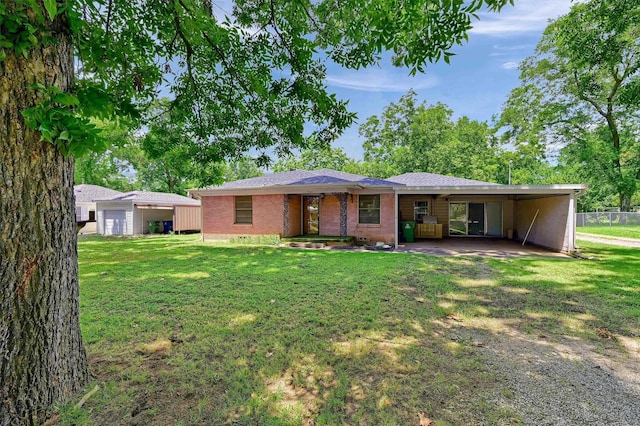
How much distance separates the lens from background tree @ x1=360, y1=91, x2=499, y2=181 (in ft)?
89.1

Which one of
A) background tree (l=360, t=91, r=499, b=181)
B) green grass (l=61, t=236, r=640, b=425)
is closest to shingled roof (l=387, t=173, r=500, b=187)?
green grass (l=61, t=236, r=640, b=425)

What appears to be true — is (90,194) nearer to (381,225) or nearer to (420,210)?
(381,225)

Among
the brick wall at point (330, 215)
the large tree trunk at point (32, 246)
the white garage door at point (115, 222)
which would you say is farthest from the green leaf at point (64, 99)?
the white garage door at point (115, 222)

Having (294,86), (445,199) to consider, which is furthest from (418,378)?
(445,199)

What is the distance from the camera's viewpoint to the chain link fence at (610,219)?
68.2 ft

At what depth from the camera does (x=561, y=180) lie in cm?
3102

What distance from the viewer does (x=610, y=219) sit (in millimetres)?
21906

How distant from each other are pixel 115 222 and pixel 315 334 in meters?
20.5

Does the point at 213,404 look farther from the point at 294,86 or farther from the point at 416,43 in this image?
the point at 294,86

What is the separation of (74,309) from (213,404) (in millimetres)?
1384

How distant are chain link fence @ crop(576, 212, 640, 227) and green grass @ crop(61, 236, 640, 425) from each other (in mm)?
19413

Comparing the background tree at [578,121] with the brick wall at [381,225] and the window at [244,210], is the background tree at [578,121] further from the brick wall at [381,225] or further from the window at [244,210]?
the window at [244,210]

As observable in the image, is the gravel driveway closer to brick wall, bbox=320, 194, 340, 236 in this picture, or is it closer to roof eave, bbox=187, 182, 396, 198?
roof eave, bbox=187, 182, 396, 198

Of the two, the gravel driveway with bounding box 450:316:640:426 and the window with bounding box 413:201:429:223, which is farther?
the window with bounding box 413:201:429:223
